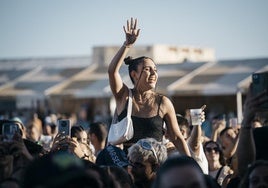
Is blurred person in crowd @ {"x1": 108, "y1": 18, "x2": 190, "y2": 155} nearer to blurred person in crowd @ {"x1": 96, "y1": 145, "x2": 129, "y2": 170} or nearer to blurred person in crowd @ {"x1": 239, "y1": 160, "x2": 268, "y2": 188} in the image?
blurred person in crowd @ {"x1": 96, "y1": 145, "x2": 129, "y2": 170}

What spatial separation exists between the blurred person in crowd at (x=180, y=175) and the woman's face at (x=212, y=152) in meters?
5.92

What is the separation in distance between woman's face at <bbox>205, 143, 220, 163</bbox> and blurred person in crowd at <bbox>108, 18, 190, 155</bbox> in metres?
2.45

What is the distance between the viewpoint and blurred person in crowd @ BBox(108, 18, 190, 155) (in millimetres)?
7875

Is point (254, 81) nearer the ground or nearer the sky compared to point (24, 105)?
nearer the sky

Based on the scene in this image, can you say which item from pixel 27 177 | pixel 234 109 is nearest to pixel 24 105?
pixel 234 109

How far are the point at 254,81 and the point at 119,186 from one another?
106 centimetres

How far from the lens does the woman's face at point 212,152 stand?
1040 centimetres

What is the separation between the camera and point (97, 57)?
180 ft

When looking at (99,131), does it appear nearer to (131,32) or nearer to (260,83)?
(131,32)

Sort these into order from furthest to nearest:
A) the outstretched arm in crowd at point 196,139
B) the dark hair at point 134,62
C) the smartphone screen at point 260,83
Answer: the outstretched arm in crowd at point 196,139 < the dark hair at point 134,62 < the smartphone screen at point 260,83

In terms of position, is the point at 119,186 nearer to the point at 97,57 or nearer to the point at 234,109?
the point at 234,109

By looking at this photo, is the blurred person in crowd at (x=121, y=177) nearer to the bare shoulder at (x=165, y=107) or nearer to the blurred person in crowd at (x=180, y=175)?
the blurred person in crowd at (x=180, y=175)

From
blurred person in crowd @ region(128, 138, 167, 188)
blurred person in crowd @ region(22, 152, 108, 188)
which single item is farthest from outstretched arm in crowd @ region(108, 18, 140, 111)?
blurred person in crowd @ region(22, 152, 108, 188)

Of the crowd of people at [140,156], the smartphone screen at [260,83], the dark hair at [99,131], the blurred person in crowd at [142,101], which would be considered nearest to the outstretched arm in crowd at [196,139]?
the crowd of people at [140,156]
